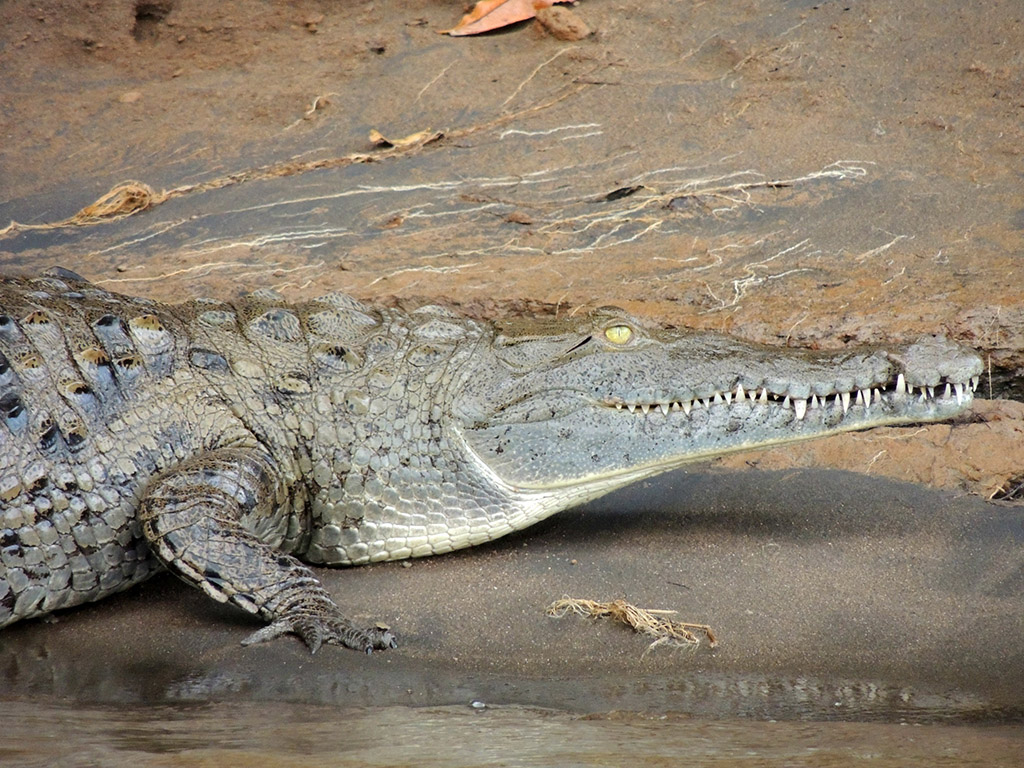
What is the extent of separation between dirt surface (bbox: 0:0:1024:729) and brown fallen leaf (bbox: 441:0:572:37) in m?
0.15

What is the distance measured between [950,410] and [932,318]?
175 centimetres

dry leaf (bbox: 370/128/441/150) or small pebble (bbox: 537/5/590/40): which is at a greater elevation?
small pebble (bbox: 537/5/590/40)

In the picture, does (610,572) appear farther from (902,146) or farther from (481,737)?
(902,146)

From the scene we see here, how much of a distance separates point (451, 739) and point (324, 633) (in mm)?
1179

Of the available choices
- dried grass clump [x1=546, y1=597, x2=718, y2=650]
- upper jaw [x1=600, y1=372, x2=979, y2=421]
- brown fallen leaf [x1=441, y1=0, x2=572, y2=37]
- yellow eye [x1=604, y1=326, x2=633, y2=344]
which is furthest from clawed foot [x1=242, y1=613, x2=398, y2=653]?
brown fallen leaf [x1=441, y1=0, x2=572, y2=37]

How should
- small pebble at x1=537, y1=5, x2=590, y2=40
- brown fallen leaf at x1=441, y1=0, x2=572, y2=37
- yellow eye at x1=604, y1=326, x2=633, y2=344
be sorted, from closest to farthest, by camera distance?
yellow eye at x1=604, y1=326, x2=633, y2=344, small pebble at x1=537, y1=5, x2=590, y2=40, brown fallen leaf at x1=441, y1=0, x2=572, y2=37

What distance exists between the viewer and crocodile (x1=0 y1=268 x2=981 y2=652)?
4.02m

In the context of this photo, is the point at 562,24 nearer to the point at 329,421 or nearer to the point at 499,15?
the point at 499,15

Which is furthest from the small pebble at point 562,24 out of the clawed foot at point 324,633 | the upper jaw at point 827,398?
the clawed foot at point 324,633

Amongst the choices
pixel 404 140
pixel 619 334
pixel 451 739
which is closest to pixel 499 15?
pixel 404 140

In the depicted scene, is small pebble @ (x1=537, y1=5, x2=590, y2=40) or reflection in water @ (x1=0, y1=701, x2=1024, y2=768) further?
small pebble @ (x1=537, y1=5, x2=590, y2=40)

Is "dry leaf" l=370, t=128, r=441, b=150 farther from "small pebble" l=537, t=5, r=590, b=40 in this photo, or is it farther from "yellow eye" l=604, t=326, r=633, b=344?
"yellow eye" l=604, t=326, r=633, b=344

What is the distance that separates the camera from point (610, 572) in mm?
4387

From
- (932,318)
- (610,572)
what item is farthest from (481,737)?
(932,318)
